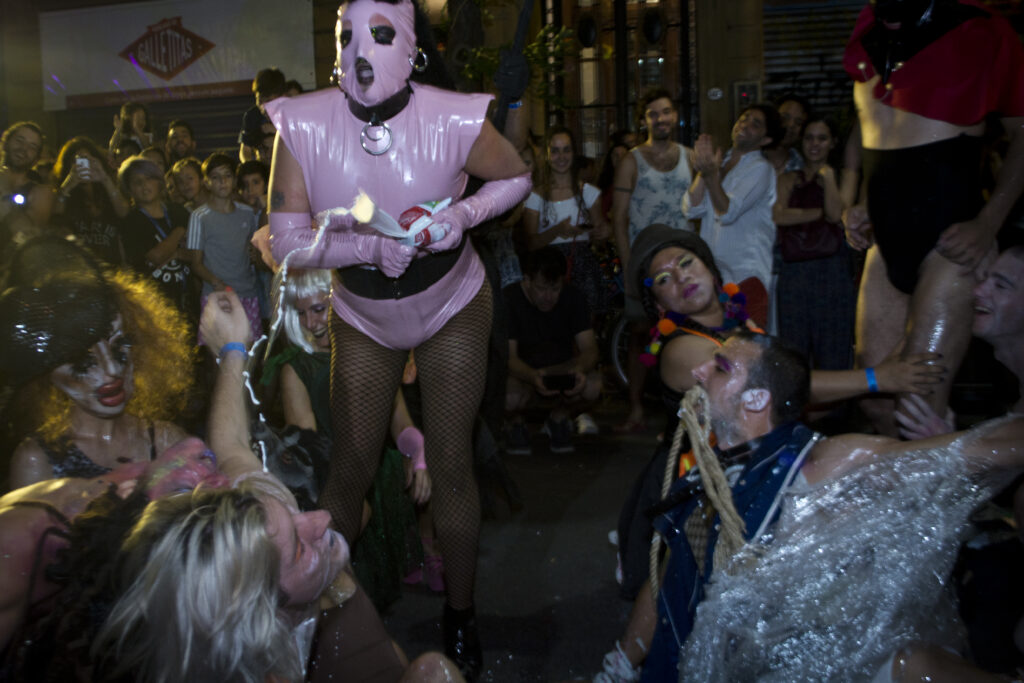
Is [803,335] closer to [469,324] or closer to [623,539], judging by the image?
[623,539]

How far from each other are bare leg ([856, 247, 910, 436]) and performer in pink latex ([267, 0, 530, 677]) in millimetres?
1209

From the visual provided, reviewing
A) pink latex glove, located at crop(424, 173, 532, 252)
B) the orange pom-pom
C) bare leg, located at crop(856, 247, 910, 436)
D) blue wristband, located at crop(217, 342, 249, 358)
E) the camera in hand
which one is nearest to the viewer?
blue wristband, located at crop(217, 342, 249, 358)

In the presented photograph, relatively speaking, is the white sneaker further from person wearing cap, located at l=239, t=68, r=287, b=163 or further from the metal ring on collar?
the metal ring on collar

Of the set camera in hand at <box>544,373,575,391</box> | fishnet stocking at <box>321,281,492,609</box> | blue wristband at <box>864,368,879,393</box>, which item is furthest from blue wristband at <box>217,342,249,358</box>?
camera in hand at <box>544,373,575,391</box>

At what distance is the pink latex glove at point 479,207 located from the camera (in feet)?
7.72

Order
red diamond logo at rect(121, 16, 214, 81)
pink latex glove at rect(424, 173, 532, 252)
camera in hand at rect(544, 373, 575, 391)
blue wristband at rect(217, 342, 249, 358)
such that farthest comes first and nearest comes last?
1. red diamond logo at rect(121, 16, 214, 81)
2. camera in hand at rect(544, 373, 575, 391)
3. pink latex glove at rect(424, 173, 532, 252)
4. blue wristband at rect(217, 342, 249, 358)

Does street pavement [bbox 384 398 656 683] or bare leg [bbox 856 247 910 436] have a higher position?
bare leg [bbox 856 247 910 436]

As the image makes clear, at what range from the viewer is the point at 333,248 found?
2.40 meters

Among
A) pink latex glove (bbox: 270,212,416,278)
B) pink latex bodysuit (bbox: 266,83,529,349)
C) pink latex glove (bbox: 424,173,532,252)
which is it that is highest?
pink latex bodysuit (bbox: 266,83,529,349)

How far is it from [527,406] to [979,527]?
3.79 m

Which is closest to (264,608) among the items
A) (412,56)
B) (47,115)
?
(412,56)

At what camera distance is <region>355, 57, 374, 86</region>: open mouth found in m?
2.35

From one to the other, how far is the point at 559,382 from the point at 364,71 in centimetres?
344

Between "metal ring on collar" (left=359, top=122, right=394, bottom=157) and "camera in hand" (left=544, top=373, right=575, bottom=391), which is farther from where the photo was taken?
"camera in hand" (left=544, top=373, right=575, bottom=391)
